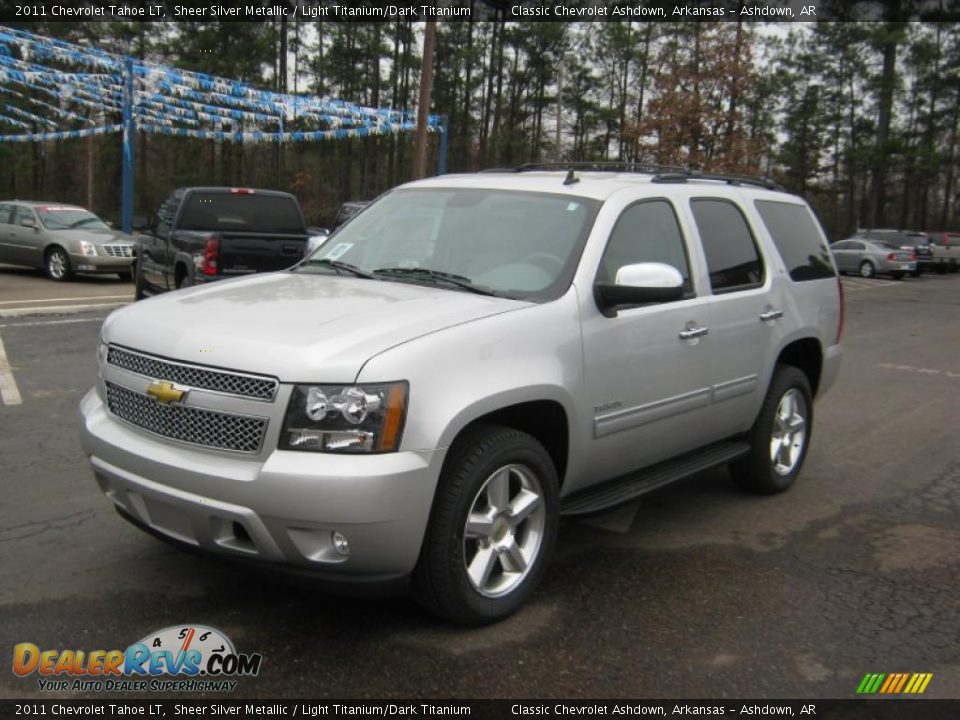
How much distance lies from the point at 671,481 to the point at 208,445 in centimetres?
227

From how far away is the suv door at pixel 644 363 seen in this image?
12.5 feet

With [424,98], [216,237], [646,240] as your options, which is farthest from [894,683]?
[424,98]

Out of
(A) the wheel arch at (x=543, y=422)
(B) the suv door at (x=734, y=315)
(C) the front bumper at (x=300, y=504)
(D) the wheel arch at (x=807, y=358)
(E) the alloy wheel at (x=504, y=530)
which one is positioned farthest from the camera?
(D) the wheel arch at (x=807, y=358)

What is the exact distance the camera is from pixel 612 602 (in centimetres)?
370

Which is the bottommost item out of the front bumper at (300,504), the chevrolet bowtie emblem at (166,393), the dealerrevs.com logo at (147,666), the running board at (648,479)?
the dealerrevs.com logo at (147,666)

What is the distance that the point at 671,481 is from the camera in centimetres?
428

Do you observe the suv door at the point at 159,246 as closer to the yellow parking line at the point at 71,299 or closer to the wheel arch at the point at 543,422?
the yellow parking line at the point at 71,299

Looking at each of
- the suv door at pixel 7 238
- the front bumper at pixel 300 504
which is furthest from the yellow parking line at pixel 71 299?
the front bumper at pixel 300 504

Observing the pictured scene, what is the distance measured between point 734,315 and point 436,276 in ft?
5.67

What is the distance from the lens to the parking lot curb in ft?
38.7

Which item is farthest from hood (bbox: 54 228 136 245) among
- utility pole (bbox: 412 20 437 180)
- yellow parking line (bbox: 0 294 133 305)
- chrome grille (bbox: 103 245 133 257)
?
utility pole (bbox: 412 20 437 180)

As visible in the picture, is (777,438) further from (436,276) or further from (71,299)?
(71,299)

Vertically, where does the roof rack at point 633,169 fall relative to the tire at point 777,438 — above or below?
above

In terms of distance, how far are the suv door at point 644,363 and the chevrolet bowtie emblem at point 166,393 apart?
5.41ft
